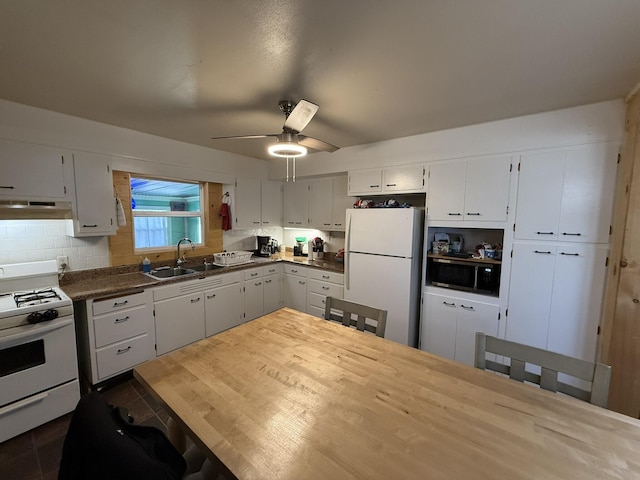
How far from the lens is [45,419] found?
1.90 meters

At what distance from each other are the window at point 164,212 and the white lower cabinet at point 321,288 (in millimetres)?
1610

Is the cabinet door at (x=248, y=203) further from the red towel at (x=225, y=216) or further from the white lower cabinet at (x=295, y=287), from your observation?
the white lower cabinet at (x=295, y=287)

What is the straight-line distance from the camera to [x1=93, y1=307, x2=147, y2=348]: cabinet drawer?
7.25 feet

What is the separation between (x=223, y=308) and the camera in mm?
3203

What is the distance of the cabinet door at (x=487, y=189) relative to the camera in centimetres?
232

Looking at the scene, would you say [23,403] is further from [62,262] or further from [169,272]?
[169,272]

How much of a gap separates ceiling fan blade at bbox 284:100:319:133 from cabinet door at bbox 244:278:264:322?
2.22 m

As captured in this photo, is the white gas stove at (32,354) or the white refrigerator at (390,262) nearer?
the white gas stove at (32,354)

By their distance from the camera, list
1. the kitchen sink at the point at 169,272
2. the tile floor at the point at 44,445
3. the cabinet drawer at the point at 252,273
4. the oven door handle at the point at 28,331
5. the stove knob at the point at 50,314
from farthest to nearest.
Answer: the cabinet drawer at the point at 252,273, the kitchen sink at the point at 169,272, the stove knob at the point at 50,314, the oven door handle at the point at 28,331, the tile floor at the point at 44,445

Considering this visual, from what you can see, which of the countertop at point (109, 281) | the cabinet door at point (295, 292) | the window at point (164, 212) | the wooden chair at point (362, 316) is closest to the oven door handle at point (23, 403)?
the countertop at point (109, 281)

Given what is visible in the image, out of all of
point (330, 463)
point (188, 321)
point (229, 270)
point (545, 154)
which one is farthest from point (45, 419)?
point (545, 154)

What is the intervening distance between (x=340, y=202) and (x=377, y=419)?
2988 mm

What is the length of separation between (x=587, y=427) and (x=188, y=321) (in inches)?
119

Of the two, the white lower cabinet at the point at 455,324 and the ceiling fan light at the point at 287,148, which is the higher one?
the ceiling fan light at the point at 287,148
